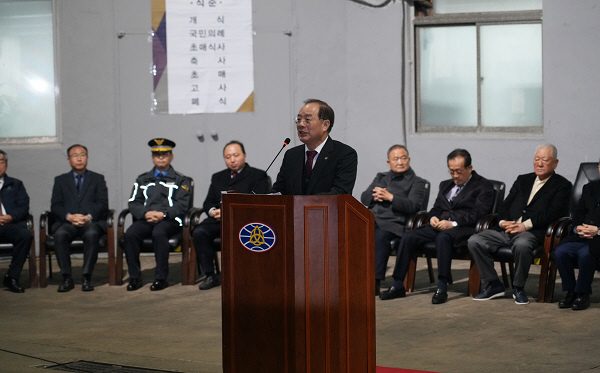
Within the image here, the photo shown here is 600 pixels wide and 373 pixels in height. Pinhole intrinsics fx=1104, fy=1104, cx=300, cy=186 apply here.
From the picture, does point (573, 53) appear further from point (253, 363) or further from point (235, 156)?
point (253, 363)

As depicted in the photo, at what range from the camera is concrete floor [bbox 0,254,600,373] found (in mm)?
6465

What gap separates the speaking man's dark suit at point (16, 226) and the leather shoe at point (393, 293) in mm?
3238

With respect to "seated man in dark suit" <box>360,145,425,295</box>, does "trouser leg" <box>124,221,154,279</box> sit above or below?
below

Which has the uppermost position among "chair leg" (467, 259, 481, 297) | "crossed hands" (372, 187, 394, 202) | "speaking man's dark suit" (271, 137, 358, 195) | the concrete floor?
"speaking man's dark suit" (271, 137, 358, 195)

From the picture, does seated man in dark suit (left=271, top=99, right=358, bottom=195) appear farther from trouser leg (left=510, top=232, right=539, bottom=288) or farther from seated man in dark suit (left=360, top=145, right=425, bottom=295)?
seated man in dark suit (left=360, top=145, right=425, bottom=295)

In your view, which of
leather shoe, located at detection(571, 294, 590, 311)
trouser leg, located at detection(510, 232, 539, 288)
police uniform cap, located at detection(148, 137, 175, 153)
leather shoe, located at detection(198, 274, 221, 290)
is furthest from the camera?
police uniform cap, located at detection(148, 137, 175, 153)

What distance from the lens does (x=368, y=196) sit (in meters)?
9.52

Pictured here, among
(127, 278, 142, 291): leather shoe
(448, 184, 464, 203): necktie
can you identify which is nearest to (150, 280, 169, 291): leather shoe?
(127, 278, 142, 291): leather shoe

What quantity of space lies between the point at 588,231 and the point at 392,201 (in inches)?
71.6

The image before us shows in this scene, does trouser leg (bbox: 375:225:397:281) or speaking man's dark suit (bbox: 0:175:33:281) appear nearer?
trouser leg (bbox: 375:225:397:281)

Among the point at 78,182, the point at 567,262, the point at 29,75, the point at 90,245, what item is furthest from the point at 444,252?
the point at 29,75

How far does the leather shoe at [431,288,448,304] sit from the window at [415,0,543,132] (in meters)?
2.66

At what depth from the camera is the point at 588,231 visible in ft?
26.6

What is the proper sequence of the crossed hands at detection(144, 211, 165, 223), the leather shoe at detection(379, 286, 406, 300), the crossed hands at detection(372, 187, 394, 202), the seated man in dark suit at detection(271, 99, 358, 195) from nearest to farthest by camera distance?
the seated man in dark suit at detection(271, 99, 358, 195) < the leather shoe at detection(379, 286, 406, 300) < the crossed hands at detection(372, 187, 394, 202) < the crossed hands at detection(144, 211, 165, 223)
